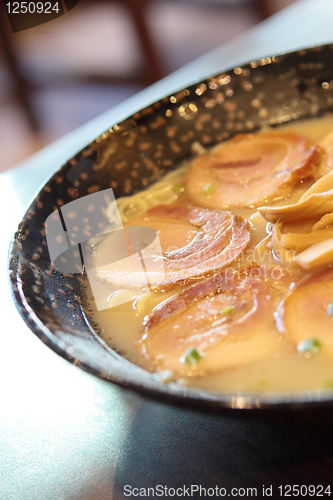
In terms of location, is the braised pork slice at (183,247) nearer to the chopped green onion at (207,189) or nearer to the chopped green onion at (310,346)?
the chopped green onion at (207,189)

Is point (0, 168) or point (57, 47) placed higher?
point (57, 47)

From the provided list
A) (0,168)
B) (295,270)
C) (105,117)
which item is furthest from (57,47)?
(295,270)

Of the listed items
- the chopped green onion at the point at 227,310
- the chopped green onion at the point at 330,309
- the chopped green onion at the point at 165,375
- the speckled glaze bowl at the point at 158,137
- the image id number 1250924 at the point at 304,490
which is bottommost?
the image id number 1250924 at the point at 304,490

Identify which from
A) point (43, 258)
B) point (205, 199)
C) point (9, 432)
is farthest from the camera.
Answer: point (205, 199)

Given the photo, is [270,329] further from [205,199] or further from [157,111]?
[157,111]

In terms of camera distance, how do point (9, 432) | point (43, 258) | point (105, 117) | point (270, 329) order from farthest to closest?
1. point (105, 117)
2. point (43, 258)
3. point (9, 432)
4. point (270, 329)

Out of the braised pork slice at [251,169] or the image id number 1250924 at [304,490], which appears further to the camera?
the braised pork slice at [251,169]
